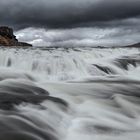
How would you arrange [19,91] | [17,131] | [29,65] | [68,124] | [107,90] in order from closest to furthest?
1. [17,131]
2. [68,124]
3. [19,91]
4. [107,90]
5. [29,65]

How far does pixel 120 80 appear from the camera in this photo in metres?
16.1

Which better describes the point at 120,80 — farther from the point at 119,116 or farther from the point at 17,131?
the point at 17,131

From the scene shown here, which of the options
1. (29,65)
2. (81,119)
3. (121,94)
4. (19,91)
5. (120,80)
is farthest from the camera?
(29,65)

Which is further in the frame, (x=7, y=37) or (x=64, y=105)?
(x=7, y=37)

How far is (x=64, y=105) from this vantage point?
1042 centimetres

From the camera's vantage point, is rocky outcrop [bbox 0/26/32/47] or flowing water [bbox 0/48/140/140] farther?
rocky outcrop [bbox 0/26/32/47]

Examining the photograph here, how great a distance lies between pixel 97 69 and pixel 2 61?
4663 millimetres

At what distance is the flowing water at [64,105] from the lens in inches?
311

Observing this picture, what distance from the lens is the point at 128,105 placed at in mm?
10656

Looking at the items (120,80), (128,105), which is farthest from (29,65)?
(128,105)

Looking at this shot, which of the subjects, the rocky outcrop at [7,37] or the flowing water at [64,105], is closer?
the flowing water at [64,105]

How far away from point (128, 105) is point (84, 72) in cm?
790

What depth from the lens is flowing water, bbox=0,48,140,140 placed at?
311 inches

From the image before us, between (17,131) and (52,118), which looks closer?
(17,131)
